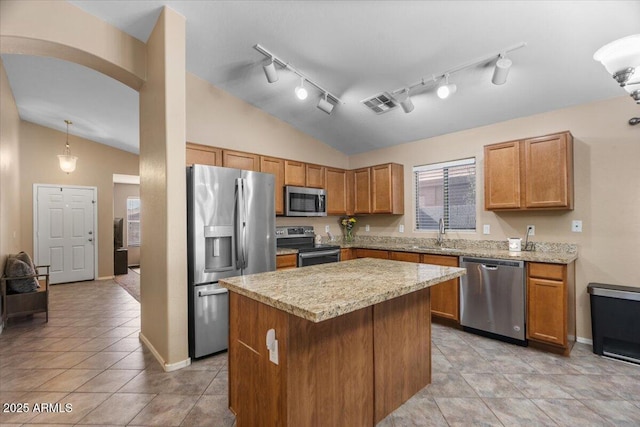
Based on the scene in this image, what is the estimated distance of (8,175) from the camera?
4410mm

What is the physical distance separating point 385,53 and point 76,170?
22.0 feet

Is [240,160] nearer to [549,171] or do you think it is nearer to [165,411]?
[165,411]

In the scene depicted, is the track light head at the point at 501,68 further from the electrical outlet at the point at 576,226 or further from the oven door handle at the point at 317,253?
the oven door handle at the point at 317,253

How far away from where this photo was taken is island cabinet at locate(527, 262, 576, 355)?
8.90 ft

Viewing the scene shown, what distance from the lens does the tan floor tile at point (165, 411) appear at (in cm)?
189

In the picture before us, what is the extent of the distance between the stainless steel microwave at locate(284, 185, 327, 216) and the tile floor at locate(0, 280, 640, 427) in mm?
2102

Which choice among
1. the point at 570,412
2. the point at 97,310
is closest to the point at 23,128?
the point at 97,310

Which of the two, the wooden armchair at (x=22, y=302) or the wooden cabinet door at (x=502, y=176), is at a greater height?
the wooden cabinet door at (x=502, y=176)

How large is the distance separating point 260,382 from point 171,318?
1.42 meters

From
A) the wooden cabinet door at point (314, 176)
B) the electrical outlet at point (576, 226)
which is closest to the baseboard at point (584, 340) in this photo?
the electrical outlet at point (576, 226)

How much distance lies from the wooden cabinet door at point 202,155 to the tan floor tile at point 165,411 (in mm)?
2358

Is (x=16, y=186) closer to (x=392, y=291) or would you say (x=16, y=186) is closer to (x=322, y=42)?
(x=322, y=42)

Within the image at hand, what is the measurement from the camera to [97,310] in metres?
4.33

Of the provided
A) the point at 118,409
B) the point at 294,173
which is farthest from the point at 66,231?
the point at 118,409
